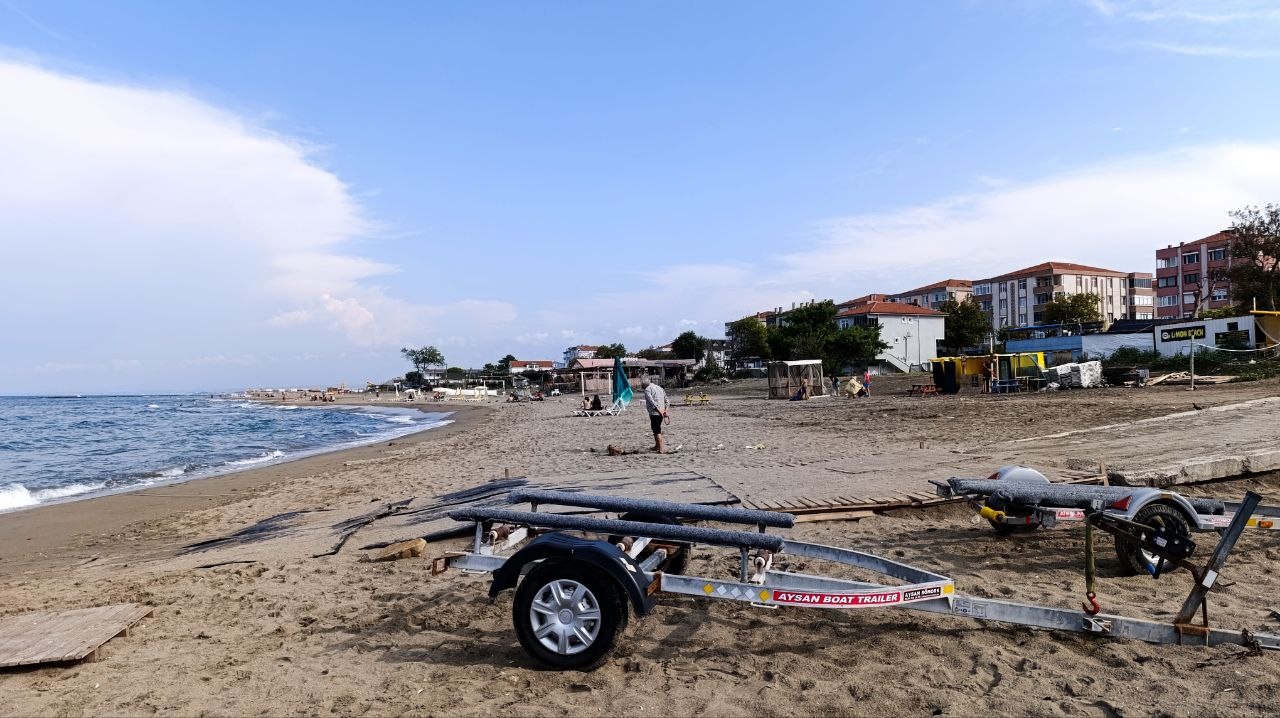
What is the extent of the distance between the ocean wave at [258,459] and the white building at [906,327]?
6641 centimetres

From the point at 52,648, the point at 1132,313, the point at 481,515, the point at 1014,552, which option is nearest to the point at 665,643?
the point at 481,515

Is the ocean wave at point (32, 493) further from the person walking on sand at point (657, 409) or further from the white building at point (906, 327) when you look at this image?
the white building at point (906, 327)

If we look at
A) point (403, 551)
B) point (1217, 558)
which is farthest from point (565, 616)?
point (1217, 558)

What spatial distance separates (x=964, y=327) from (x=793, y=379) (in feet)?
144

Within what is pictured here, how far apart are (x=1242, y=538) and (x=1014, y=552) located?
6.83 ft

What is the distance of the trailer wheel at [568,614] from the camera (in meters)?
4.15

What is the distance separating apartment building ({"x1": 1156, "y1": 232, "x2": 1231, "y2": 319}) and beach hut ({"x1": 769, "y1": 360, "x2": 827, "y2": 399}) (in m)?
60.5

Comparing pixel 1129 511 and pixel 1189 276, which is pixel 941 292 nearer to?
pixel 1189 276

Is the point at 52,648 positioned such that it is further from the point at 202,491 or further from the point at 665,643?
the point at 202,491

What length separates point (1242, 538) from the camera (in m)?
6.50

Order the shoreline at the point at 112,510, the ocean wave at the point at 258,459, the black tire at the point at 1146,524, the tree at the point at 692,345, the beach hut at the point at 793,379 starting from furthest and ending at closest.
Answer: the tree at the point at 692,345 < the beach hut at the point at 793,379 < the ocean wave at the point at 258,459 < the shoreline at the point at 112,510 < the black tire at the point at 1146,524

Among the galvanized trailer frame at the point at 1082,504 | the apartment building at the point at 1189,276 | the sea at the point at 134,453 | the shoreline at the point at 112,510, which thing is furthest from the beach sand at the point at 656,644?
the apartment building at the point at 1189,276

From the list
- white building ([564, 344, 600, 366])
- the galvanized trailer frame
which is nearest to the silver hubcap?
the galvanized trailer frame

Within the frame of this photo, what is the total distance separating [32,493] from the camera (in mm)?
18422
